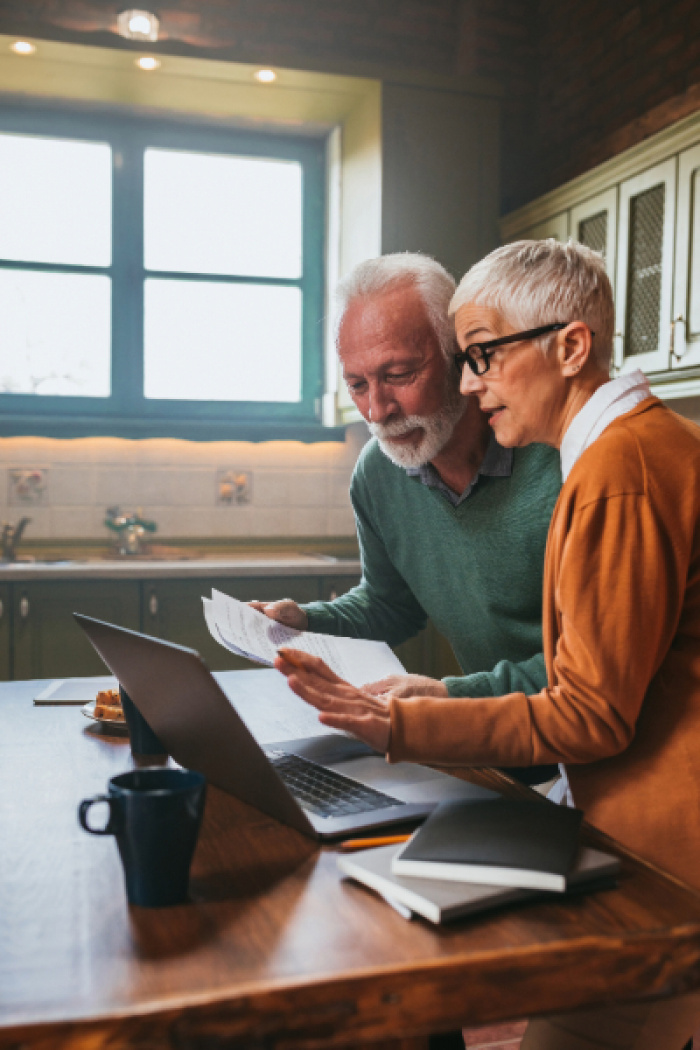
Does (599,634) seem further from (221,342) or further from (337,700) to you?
(221,342)

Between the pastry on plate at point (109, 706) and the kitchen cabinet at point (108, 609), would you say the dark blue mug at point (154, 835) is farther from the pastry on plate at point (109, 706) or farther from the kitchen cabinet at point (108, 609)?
the kitchen cabinet at point (108, 609)

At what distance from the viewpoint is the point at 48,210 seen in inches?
152

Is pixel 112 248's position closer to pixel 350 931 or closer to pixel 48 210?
pixel 48 210

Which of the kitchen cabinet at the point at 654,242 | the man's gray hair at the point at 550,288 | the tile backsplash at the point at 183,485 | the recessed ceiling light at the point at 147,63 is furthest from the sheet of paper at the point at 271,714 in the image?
the recessed ceiling light at the point at 147,63

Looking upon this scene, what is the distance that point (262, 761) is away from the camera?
87cm

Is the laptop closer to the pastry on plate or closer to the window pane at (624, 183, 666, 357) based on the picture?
the pastry on plate

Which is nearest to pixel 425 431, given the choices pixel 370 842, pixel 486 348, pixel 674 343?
pixel 486 348

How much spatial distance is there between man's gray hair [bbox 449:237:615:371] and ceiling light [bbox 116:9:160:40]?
10.1ft

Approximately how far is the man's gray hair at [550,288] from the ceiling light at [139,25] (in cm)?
307

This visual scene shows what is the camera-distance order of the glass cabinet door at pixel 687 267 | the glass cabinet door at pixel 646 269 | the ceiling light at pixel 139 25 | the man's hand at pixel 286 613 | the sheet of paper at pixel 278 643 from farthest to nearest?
the ceiling light at pixel 139 25, the glass cabinet door at pixel 646 269, the glass cabinet door at pixel 687 267, the man's hand at pixel 286 613, the sheet of paper at pixel 278 643

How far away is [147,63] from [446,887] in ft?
11.6

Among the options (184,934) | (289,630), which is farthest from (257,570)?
(184,934)

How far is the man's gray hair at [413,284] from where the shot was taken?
1.61m

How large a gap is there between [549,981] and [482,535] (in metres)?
1.04
